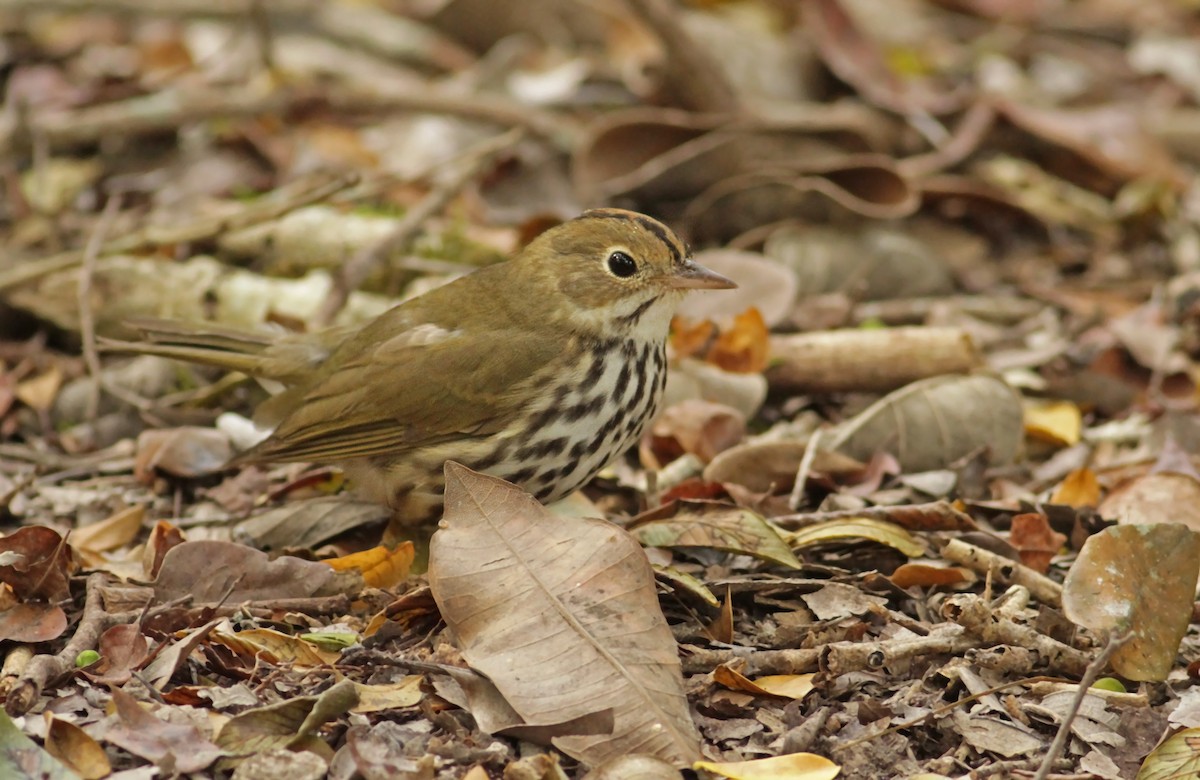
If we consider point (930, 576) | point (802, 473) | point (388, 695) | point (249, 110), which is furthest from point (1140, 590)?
point (249, 110)

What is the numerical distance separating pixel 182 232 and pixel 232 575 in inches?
89.0

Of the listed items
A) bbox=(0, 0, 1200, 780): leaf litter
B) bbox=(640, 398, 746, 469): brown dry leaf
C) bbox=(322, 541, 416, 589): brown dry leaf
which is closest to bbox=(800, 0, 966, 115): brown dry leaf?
bbox=(0, 0, 1200, 780): leaf litter

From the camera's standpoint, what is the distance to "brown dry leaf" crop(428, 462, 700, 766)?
9.79 ft

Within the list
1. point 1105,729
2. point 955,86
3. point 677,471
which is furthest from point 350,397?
point 955,86

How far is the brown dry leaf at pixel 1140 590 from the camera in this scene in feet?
11.0

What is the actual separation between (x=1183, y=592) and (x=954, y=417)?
4.10 ft

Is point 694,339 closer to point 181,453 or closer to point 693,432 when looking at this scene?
point 693,432

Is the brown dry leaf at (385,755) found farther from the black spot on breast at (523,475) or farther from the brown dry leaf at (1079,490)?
the brown dry leaf at (1079,490)

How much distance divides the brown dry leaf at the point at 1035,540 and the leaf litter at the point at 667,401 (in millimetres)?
16

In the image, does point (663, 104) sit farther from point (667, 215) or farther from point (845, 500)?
point (845, 500)

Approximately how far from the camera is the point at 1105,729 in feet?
10.6

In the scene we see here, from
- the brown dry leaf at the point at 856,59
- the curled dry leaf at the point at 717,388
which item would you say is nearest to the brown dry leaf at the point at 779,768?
the curled dry leaf at the point at 717,388

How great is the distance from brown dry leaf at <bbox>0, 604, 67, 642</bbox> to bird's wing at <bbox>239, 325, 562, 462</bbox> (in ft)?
2.87

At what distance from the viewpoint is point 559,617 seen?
3146 millimetres
